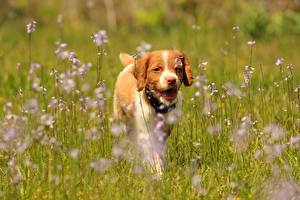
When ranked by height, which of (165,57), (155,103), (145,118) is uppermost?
(165,57)

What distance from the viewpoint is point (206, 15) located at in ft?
55.6

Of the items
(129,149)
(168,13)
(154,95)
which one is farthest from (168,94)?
(168,13)

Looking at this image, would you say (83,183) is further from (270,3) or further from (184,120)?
A: (270,3)

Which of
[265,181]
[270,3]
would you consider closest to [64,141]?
[265,181]

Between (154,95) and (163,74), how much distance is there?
280mm

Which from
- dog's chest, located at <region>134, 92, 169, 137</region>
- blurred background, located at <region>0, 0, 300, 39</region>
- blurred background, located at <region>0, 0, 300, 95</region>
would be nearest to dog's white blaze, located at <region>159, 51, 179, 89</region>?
dog's chest, located at <region>134, 92, 169, 137</region>

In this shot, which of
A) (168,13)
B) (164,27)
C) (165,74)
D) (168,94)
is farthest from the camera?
(168,13)

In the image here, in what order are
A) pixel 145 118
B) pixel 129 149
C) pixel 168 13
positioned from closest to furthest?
1. pixel 129 149
2. pixel 145 118
3. pixel 168 13

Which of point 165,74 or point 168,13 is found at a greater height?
point 168,13

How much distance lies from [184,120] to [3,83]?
10.9 feet

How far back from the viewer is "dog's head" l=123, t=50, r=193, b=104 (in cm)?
548

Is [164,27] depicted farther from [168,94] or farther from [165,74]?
[165,74]

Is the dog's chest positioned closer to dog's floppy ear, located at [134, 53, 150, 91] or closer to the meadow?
dog's floppy ear, located at [134, 53, 150, 91]

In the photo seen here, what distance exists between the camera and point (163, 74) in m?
5.52
